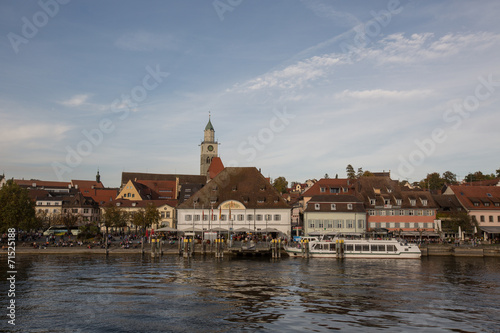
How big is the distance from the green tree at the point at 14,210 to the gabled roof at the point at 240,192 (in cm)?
2534

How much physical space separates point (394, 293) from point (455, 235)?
153 ft

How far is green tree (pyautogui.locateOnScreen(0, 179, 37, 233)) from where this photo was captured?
69.8 metres

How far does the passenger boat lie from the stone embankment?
4.54m

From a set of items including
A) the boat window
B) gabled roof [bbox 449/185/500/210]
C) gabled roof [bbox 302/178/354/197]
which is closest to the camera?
the boat window

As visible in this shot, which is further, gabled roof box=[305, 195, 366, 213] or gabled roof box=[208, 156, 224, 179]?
gabled roof box=[208, 156, 224, 179]

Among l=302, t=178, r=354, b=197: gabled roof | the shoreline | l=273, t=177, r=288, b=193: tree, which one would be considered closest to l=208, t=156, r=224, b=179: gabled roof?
l=273, t=177, r=288, b=193: tree

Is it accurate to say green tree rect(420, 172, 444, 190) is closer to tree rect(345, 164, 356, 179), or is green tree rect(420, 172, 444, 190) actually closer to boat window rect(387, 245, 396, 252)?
tree rect(345, 164, 356, 179)

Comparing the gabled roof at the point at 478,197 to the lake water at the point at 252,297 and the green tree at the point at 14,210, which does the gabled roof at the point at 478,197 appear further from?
the green tree at the point at 14,210

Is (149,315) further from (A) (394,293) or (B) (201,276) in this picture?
(A) (394,293)

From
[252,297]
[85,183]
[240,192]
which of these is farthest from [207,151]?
[252,297]

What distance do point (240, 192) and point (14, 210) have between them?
37.7 meters

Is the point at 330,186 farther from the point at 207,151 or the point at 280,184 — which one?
the point at 207,151

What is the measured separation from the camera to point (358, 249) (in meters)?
61.2

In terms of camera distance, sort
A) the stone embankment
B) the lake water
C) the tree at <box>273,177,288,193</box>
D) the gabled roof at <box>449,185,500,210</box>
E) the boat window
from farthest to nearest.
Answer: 1. the tree at <box>273,177,288,193</box>
2. the gabled roof at <box>449,185,500,210</box>
3. the stone embankment
4. the boat window
5. the lake water
